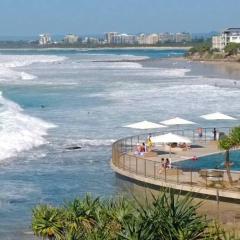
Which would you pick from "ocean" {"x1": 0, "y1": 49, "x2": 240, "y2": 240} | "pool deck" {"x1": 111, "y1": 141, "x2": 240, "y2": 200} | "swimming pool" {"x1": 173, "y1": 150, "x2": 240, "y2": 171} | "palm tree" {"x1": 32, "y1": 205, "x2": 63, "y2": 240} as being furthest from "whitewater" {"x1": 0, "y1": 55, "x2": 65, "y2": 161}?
"palm tree" {"x1": 32, "y1": 205, "x2": 63, "y2": 240}

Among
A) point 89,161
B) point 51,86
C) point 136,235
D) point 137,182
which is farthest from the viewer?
point 51,86

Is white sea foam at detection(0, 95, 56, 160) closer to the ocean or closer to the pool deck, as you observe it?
the ocean

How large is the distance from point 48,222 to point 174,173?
10.7 meters

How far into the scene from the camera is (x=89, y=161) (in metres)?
32.2

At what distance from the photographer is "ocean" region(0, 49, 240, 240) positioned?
2584 centimetres

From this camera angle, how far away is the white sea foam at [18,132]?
36.4 m

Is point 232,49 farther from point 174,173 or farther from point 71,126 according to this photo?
point 174,173

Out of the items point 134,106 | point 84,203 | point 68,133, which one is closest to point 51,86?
point 134,106

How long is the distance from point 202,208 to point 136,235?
11.4m

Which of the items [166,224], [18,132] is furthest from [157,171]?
[18,132]

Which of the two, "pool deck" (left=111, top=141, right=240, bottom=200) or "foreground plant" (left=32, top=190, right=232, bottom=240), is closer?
"foreground plant" (left=32, top=190, right=232, bottom=240)

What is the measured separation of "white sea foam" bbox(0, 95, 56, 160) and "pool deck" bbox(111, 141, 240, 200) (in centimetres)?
784

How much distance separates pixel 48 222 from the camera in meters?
15.3

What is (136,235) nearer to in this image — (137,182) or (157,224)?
(157,224)
